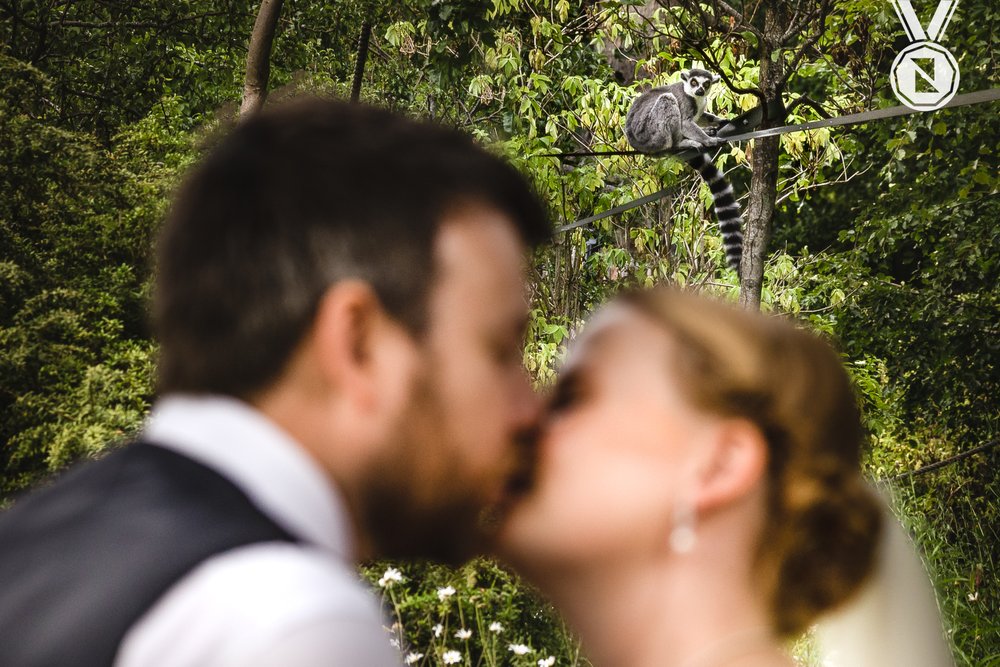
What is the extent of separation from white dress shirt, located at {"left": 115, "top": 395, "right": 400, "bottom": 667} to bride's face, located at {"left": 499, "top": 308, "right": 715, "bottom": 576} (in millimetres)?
239

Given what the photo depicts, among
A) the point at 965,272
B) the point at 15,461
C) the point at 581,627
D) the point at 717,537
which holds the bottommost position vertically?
the point at 15,461

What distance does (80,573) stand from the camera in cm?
66

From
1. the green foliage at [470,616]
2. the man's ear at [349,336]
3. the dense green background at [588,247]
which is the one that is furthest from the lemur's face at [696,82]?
the man's ear at [349,336]

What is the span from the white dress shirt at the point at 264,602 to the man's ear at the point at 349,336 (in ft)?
0.23

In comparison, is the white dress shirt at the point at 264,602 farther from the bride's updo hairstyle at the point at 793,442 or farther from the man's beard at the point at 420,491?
the bride's updo hairstyle at the point at 793,442

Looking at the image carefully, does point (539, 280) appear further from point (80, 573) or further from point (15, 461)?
point (80, 573)

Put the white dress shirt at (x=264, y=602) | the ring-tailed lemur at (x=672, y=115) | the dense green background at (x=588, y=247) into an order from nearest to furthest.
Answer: the white dress shirt at (x=264, y=602)
the dense green background at (x=588, y=247)
the ring-tailed lemur at (x=672, y=115)

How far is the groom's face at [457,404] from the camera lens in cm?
79

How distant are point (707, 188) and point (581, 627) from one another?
5.04 m

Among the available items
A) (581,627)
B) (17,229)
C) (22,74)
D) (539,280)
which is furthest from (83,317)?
(581,627)

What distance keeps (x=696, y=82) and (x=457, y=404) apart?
520cm

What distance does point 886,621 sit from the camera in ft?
3.27

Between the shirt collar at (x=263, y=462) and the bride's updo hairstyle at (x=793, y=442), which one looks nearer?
the shirt collar at (x=263, y=462)

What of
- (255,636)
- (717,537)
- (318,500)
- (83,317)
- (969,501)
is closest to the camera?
(255,636)
